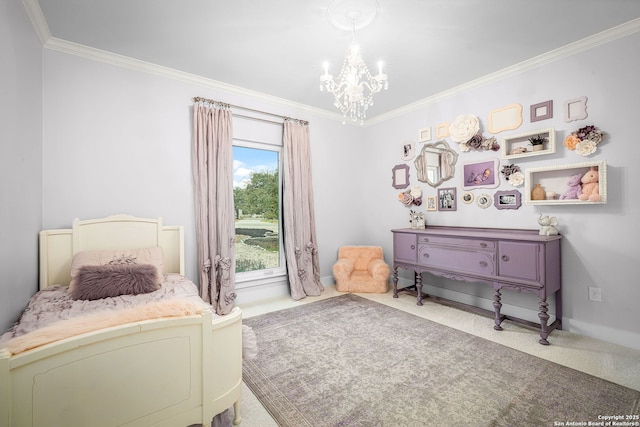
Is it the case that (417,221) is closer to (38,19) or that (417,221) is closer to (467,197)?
(467,197)

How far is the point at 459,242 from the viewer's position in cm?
317

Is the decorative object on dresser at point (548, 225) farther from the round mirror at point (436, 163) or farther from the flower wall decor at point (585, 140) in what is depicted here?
the round mirror at point (436, 163)

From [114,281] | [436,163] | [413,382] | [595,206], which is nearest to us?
[413,382]

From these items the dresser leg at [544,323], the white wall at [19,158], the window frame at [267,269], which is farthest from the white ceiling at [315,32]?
the dresser leg at [544,323]

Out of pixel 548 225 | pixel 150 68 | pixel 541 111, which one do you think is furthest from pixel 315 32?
pixel 548 225

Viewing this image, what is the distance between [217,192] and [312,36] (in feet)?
6.53

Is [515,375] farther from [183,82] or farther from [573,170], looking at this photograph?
[183,82]

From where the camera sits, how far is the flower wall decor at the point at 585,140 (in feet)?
8.53

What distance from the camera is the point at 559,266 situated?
2820 millimetres

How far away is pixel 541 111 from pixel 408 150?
5.39 feet

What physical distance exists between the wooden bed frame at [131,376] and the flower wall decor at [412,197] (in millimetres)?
3323

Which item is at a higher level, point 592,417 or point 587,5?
Answer: point 587,5

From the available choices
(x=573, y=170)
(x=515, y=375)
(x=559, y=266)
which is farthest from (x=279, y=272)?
(x=573, y=170)

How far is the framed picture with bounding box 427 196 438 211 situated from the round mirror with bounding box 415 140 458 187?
187mm
